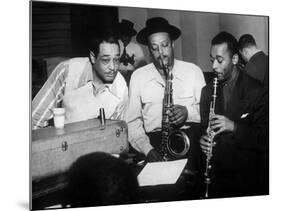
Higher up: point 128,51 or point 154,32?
point 154,32

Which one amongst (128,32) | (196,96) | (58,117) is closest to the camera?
(58,117)

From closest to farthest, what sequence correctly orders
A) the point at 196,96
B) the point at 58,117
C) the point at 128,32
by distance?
1. the point at 58,117
2. the point at 128,32
3. the point at 196,96

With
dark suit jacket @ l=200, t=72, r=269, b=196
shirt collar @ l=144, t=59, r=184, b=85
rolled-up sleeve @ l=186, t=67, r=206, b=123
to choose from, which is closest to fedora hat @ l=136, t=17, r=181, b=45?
shirt collar @ l=144, t=59, r=184, b=85

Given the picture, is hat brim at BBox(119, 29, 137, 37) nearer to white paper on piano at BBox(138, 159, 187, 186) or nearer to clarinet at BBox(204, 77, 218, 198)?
clarinet at BBox(204, 77, 218, 198)

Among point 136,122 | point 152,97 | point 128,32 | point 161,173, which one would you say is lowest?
point 161,173

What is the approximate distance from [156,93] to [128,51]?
317 mm

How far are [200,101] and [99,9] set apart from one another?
86cm

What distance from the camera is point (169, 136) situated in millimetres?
2568

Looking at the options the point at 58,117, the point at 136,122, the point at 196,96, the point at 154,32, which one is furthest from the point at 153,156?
the point at 154,32

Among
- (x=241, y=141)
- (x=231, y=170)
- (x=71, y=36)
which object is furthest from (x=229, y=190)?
(x=71, y=36)

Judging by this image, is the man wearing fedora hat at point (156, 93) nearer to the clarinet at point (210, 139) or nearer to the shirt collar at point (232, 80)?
the clarinet at point (210, 139)

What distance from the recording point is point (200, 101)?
2.64 m

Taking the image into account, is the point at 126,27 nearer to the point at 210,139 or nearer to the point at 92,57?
the point at 92,57
